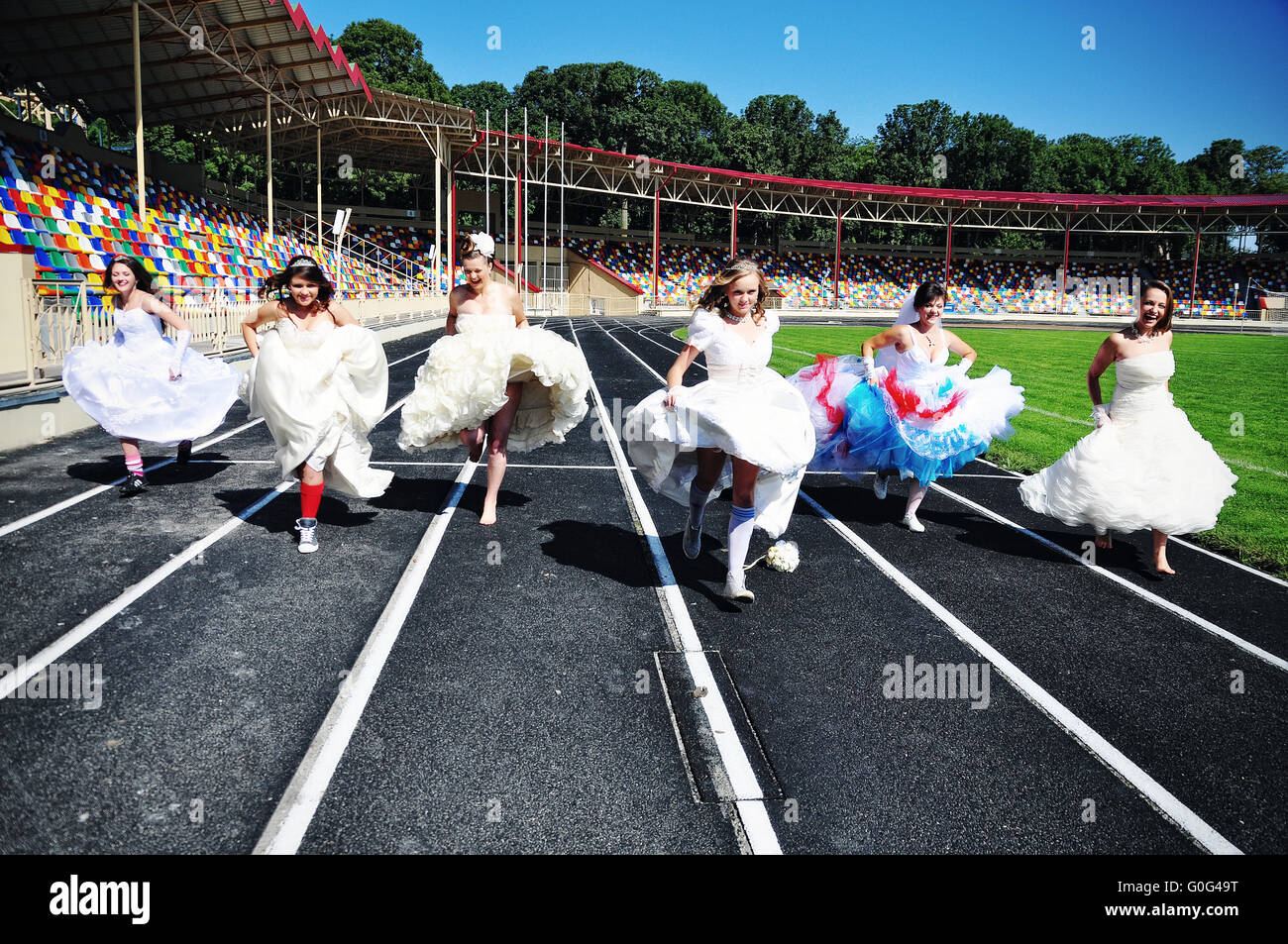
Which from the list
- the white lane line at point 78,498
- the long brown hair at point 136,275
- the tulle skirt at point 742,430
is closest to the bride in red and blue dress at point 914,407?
the tulle skirt at point 742,430

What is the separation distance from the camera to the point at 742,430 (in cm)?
529

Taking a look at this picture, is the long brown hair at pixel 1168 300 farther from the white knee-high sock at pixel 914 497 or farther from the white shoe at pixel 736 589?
the white shoe at pixel 736 589

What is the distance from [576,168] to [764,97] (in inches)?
A: 1731

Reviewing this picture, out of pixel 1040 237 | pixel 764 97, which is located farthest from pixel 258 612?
pixel 764 97

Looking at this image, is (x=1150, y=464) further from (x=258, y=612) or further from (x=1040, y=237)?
(x=1040, y=237)

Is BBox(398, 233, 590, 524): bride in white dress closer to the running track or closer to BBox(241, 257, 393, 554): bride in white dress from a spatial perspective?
BBox(241, 257, 393, 554): bride in white dress

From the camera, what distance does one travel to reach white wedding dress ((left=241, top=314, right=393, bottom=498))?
645cm

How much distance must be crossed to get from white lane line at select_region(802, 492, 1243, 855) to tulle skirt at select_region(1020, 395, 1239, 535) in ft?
5.24

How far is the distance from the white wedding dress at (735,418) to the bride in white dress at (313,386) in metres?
2.31

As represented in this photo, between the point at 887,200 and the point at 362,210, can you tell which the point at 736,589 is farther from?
the point at 887,200

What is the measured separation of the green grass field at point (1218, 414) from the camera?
8.02m

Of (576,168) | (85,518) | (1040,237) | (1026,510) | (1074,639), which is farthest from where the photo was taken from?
(1040,237)

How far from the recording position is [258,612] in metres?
5.19

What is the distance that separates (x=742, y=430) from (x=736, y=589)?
1.01m
